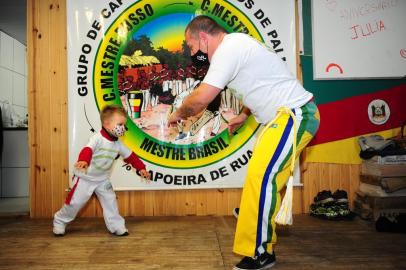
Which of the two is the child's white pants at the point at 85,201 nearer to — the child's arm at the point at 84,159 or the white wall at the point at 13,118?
the child's arm at the point at 84,159

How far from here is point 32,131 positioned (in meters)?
3.29

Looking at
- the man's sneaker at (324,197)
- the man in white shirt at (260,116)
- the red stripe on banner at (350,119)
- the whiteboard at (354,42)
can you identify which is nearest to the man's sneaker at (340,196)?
the man's sneaker at (324,197)

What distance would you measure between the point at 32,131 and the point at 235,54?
7.70 ft

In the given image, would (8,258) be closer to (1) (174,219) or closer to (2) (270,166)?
(1) (174,219)

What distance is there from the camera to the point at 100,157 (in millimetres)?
2672

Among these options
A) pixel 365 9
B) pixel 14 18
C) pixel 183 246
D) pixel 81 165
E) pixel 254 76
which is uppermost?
pixel 14 18

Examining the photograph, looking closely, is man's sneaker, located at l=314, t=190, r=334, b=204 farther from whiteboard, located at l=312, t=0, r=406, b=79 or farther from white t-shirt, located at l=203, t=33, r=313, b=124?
white t-shirt, located at l=203, t=33, r=313, b=124

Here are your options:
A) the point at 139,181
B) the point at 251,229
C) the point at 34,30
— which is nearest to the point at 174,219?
the point at 139,181

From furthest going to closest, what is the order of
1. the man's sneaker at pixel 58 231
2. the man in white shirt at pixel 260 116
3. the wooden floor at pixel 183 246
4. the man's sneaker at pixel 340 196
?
the man's sneaker at pixel 340 196 → the man's sneaker at pixel 58 231 → the wooden floor at pixel 183 246 → the man in white shirt at pixel 260 116

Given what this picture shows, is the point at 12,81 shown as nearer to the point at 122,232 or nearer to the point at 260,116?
the point at 122,232

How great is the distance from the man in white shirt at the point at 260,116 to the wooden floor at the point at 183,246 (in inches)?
10.0

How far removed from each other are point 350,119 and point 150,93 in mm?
1955

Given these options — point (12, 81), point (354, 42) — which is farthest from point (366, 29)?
point (12, 81)

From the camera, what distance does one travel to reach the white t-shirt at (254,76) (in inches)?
72.2
